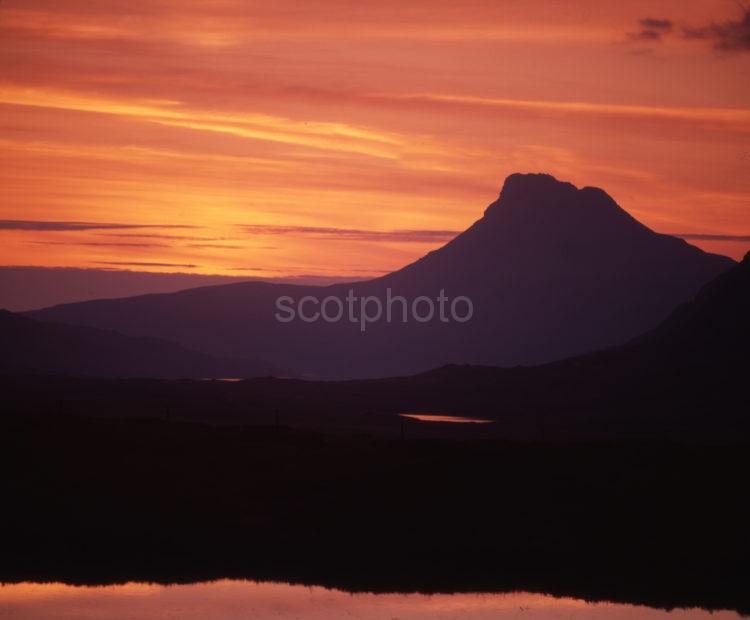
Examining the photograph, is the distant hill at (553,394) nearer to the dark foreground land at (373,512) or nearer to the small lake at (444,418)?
the small lake at (444,418)

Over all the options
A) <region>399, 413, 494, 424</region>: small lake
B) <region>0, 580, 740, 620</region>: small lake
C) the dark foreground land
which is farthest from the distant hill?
<region>0, 580, 740, 620</region>: small lake

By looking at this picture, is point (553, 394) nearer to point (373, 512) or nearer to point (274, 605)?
point (373, 512)

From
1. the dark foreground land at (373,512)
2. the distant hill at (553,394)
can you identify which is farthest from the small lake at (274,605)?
the distant hill at (553,394)

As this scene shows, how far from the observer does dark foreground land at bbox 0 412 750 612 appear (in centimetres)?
3544

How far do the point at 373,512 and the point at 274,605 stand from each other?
1102 cm

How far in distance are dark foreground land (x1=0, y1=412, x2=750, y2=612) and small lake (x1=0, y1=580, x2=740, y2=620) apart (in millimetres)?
1254

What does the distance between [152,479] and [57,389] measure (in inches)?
2889

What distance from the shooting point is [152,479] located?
44625 mm

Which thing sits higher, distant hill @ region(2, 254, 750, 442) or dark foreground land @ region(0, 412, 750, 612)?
distant hill @ region(2, 254, 750, 442)

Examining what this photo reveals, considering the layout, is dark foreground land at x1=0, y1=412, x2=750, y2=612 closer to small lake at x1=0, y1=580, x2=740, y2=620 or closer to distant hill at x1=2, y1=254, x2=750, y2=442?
small lake at x1=0, y1=580, x2=740, y2=620

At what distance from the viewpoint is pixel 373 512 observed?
41.5 metres

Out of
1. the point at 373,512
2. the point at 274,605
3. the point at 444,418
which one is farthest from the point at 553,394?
the point at 274,605

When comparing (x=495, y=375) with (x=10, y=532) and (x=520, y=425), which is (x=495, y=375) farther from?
(x=10, y=532)

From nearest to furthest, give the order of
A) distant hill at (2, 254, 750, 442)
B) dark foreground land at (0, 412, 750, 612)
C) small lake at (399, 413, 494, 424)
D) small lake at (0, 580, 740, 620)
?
small lake at (0, 580, 740, 620) < dark foreground land at (0, 412, 750, 612) < distant hill at (2, 254, 750, 442) < small lake at (399, 413, 494, 424)
